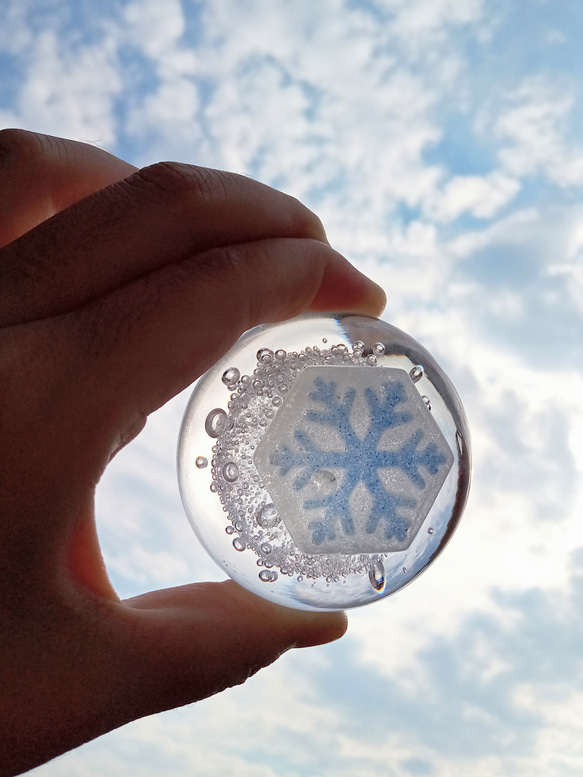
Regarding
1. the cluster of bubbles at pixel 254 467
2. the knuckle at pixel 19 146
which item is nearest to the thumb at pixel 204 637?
the cluster of bubbles at pixel 254 467

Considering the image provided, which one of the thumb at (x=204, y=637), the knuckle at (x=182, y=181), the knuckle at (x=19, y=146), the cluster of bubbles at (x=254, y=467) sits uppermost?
the knuckle at (x=19, y=146)

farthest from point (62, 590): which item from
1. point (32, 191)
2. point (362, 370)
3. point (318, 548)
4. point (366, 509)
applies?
point (32, 191)

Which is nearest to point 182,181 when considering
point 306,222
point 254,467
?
point 306,222

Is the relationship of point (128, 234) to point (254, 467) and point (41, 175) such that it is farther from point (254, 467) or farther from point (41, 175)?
point (254, 467)

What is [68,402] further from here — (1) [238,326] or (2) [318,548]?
(2) [318,548]

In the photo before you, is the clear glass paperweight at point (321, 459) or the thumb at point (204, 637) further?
the clear glass paperweight at point (321, 459)

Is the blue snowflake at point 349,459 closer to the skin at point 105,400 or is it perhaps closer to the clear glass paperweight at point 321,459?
the clear glass paperweight at point 321,459
